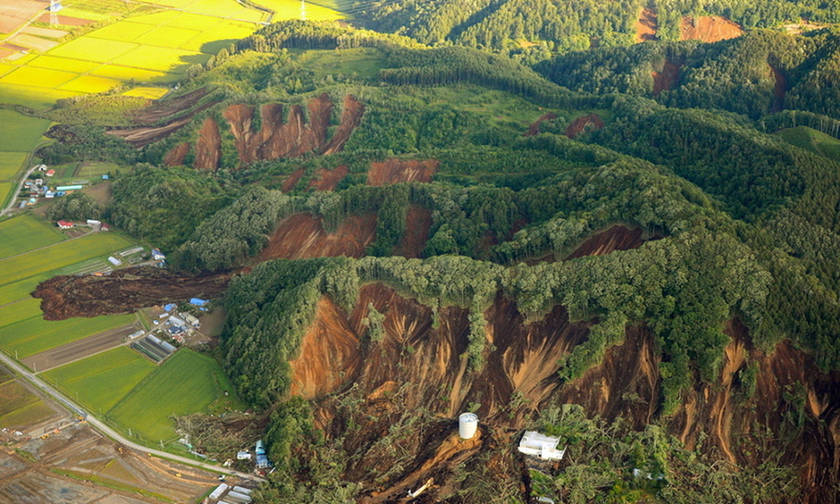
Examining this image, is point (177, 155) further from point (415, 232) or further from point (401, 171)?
point (415, 232)

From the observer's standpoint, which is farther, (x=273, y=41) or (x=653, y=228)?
(x=273, y=41)

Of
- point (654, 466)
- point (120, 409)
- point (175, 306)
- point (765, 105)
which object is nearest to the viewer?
point (654, 466)

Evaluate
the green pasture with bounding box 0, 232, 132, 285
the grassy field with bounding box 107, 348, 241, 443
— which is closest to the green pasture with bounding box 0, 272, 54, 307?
the green pasture with bounding box 0, 232, 132, 285

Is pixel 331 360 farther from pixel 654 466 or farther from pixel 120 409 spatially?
pixel 654 466

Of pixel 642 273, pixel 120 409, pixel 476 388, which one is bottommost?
pixel 120 409

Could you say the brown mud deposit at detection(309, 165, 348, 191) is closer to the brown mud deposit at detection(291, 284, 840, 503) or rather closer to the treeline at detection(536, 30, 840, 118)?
the brown mud deposit at detection(291, 284, 840, 503)

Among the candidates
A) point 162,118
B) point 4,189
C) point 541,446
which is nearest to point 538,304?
point 541,446

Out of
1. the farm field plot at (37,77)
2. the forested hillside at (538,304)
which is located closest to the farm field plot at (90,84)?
the farm field plot at (37,77)

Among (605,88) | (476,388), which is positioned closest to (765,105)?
(605,88)
